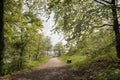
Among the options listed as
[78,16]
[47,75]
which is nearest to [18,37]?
[47,75]

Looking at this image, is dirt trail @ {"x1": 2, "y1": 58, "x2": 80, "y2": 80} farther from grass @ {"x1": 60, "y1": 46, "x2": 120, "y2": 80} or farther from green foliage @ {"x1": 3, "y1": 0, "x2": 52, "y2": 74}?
green foliage @ {"x1": 3, "y1": 0, "x2": 52, "y2": 74}

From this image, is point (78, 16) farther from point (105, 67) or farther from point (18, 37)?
point (18, 37)

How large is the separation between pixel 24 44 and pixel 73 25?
13.0 meters

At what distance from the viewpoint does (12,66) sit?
20.9m

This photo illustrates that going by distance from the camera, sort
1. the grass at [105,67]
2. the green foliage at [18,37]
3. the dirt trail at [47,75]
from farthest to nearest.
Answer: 1. the green foliage at [18,37]
2. the dirt trail at [47,75]
3. the grass at [105,67]

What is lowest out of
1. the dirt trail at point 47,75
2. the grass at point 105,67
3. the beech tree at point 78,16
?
the dirt trail at point 47,75

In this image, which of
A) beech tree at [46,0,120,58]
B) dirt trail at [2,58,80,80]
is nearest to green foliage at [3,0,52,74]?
dirt trail at [2,58,80,80]

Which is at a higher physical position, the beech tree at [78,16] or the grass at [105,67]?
the beech tree at [78,16]

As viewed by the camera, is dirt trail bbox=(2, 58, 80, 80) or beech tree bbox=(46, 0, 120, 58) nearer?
beech tree bbox=(46, 0, 120, 58)

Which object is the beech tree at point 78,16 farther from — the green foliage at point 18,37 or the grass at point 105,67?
the green foliage at point 18,37

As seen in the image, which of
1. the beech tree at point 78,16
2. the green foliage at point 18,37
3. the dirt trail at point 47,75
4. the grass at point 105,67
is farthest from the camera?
the green foliage at point 18,37

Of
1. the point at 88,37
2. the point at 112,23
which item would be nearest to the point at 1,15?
the point at 88,37

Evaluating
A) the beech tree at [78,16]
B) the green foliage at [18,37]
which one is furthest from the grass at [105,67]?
the green foliage at [18,37]

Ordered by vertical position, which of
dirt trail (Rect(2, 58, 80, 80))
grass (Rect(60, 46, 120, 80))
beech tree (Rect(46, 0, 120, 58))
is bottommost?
dirt trail (Rect(2, 58, 80, 80))
